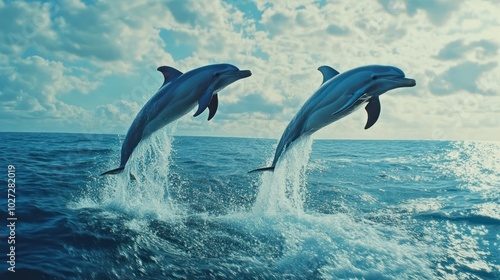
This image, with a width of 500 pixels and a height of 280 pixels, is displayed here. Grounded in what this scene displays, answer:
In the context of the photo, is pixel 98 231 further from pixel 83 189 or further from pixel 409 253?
pixel 409 253

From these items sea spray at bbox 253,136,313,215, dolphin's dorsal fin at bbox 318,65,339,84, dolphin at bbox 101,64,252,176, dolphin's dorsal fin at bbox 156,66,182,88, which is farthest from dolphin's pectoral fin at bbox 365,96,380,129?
dolphin's dorsal fin at bbox 156,66,182,88

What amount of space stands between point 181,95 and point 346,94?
11.3ft

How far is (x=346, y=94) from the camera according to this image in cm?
720

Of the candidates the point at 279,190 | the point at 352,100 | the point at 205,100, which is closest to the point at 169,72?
the point at 205,100

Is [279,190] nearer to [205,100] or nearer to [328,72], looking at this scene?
[328,72]

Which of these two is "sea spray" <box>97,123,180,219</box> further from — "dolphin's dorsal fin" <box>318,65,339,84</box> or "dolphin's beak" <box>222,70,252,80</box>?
"dolphin's dorsal fin" <box>318,65,339,84</box>

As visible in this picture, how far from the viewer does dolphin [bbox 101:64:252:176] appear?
7.48 meters

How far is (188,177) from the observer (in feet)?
57.9

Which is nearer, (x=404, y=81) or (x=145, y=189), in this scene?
(x=404, y=81)

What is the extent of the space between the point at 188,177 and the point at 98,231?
30.8ft

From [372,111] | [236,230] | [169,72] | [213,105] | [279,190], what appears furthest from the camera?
[279,190]

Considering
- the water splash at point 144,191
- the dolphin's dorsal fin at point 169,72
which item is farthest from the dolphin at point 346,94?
the water splash at point 144,191

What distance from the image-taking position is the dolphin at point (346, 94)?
6.96 metres

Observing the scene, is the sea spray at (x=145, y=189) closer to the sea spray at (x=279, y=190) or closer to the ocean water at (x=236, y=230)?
the ocean water at (x=236, y=230)
